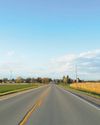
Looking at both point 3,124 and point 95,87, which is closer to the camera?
point 3,124

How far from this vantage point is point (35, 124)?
1078 centimetres

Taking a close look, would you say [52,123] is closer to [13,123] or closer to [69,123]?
[69,123]

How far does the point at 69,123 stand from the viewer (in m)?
11.2

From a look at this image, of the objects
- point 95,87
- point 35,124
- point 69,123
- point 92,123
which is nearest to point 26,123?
point 35,124

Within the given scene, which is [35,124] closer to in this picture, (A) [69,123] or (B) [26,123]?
(B) [26,123]

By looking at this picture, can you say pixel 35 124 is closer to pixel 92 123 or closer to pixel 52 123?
pixel 52 123

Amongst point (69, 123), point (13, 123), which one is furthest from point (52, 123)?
point (13, 123)

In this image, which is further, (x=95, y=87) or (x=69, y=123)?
(x=95, y=87)

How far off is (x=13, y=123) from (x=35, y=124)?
89cm

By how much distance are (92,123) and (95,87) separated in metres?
51.3

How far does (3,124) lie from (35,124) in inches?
47.5

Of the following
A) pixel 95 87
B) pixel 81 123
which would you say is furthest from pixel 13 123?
pixel 95 87

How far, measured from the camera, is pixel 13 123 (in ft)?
36.2

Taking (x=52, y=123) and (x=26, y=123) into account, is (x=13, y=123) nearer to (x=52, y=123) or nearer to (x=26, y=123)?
(x=26, y=123)
